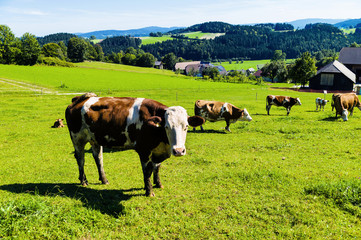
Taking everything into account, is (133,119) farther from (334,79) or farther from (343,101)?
(334,79)

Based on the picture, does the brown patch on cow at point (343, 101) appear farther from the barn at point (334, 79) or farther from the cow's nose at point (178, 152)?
the barn at point (334, 79)

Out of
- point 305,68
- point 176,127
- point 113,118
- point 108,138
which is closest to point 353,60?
point 305,68

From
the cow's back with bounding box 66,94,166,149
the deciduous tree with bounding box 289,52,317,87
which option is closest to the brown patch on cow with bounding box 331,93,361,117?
the cow's back with bounding box 66,94,166,149

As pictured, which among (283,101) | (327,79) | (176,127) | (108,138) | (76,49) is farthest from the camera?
(76,49)

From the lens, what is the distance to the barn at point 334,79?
202 feet

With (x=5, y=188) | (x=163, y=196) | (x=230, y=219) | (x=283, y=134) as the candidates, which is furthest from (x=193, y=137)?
(x=5, y=188)

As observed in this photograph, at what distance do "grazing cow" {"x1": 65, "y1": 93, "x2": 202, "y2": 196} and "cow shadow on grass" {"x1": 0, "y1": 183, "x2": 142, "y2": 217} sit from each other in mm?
651

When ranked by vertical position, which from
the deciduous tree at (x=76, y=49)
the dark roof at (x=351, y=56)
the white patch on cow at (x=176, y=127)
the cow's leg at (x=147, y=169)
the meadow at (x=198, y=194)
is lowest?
the meadow at (x=198, y=194)

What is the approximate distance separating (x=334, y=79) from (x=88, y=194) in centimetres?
7273

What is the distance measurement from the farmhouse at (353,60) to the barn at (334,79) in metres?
18.1

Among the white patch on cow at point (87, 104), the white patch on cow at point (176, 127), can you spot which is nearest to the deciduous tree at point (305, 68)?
the white patch on cow at point (176, 127)

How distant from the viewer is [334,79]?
6288cm

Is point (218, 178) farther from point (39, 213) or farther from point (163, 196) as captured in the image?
point (39, 213)

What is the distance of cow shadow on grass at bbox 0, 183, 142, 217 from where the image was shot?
672 centimetres
